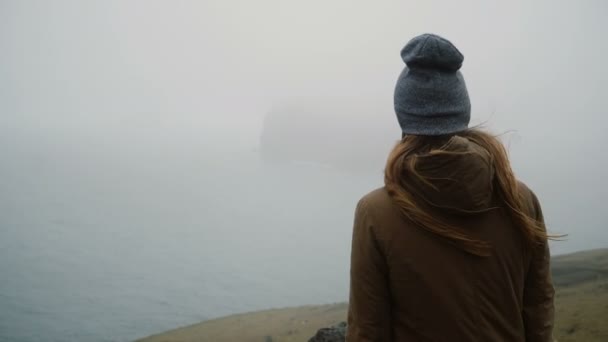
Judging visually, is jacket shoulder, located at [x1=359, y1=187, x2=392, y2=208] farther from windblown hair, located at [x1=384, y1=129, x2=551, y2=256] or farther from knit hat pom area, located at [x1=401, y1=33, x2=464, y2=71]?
knit hat pom area, located at [x1=401, y1=33, x2=464, y2=71]

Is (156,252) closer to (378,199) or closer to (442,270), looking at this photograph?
(378,199)

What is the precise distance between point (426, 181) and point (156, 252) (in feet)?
366

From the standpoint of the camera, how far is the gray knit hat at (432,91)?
2.35 meters

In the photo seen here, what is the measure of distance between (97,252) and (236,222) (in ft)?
163

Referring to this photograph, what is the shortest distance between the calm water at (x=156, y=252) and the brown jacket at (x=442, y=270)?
56.4 metres

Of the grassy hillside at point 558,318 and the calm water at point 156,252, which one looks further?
the calm water at point 156,252

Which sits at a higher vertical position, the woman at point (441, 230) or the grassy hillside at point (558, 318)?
the woman at point (441, 230)

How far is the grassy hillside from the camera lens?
472 inches

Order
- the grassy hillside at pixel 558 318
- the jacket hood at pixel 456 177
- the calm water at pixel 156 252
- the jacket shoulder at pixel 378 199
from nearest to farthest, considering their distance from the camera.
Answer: the jacket hood at pixel 456 177 → the jacket shoulder at pixel 378 199 → the grassy hillside at pixel 558 318 → the calm water at pixel 156 252

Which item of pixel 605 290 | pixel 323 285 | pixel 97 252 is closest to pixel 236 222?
pixel 97 252

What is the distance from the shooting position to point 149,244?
112 meters

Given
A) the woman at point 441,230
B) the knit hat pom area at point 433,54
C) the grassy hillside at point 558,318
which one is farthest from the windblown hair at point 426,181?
the grassy hillside at point 558,318

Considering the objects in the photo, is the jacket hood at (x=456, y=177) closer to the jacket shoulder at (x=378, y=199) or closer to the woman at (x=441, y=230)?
→ the woman at (x=441, y=230)

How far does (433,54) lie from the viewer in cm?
235
